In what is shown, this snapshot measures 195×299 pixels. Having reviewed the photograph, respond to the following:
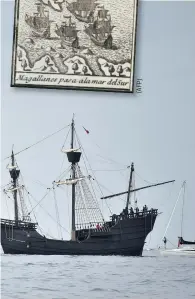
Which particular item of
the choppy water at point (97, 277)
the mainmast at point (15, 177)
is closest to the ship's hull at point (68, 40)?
the mainmast at point (15, 177)

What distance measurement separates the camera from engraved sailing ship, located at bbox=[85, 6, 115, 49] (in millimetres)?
4266

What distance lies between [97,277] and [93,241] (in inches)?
9.2

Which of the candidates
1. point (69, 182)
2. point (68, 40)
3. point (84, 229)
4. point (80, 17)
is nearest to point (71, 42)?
point (68, 40)

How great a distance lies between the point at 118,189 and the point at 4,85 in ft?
3.18

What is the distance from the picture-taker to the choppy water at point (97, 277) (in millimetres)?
3893

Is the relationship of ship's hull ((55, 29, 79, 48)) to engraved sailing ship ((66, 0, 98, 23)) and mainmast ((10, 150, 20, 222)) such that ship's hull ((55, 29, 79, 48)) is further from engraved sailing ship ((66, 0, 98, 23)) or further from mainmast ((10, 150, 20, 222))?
mainmast ((10, 150, 20, 222))

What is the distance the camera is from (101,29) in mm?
4270

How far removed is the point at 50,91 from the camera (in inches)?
167

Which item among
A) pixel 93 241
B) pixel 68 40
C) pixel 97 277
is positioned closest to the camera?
pixel 97 277

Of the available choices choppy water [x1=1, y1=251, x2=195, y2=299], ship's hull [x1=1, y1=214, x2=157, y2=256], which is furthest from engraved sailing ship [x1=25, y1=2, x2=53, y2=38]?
choppy water [x1=1, y1=251, x2=195, y2=299]

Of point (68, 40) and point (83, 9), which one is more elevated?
point (83, 9)

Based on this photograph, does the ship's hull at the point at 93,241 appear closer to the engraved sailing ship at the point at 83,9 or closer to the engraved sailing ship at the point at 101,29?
the engraved sailing ship at the point at 101,29

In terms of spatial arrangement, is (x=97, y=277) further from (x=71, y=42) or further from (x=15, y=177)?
(x=71, y=42)

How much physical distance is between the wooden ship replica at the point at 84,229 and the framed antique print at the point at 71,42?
0.59 metres
